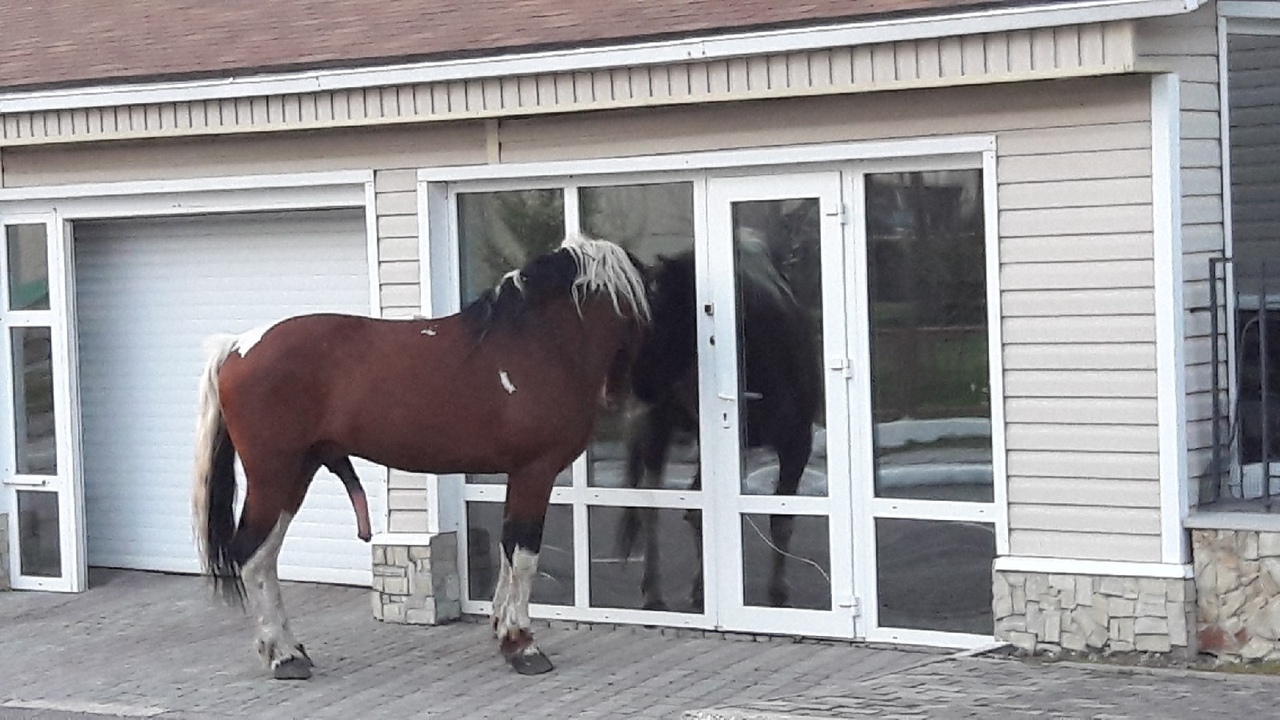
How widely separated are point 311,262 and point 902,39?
14.8ft

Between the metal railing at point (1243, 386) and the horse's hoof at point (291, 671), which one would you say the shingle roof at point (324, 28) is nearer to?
the metal railing at point (1243, 386)

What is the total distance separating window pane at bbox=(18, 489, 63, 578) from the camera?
40.1ft

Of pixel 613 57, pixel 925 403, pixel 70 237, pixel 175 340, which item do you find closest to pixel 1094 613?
pixel 925 403

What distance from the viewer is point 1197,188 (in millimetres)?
8734

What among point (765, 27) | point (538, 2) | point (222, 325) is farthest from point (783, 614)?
point (222, 325)

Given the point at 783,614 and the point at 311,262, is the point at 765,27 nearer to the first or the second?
the point at 783,614

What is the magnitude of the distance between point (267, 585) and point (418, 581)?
1.31 m

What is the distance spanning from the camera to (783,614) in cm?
964

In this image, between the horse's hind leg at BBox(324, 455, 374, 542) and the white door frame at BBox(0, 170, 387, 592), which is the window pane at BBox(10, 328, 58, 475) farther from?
the horse's hind leg at BBox(324, 455, 374, 542)

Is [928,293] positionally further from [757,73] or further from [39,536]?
[39,536]

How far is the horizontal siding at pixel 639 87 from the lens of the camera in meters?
8.38

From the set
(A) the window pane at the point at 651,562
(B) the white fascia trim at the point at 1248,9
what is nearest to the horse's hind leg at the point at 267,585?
(A) the window pane at the point at 651,562

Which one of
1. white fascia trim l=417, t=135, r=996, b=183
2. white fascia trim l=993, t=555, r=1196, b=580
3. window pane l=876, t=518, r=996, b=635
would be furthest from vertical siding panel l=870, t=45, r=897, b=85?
white fascia trim l=993, t=555, r=1196, b=580

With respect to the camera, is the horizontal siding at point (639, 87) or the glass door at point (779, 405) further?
the glass door at point (779, 405)
